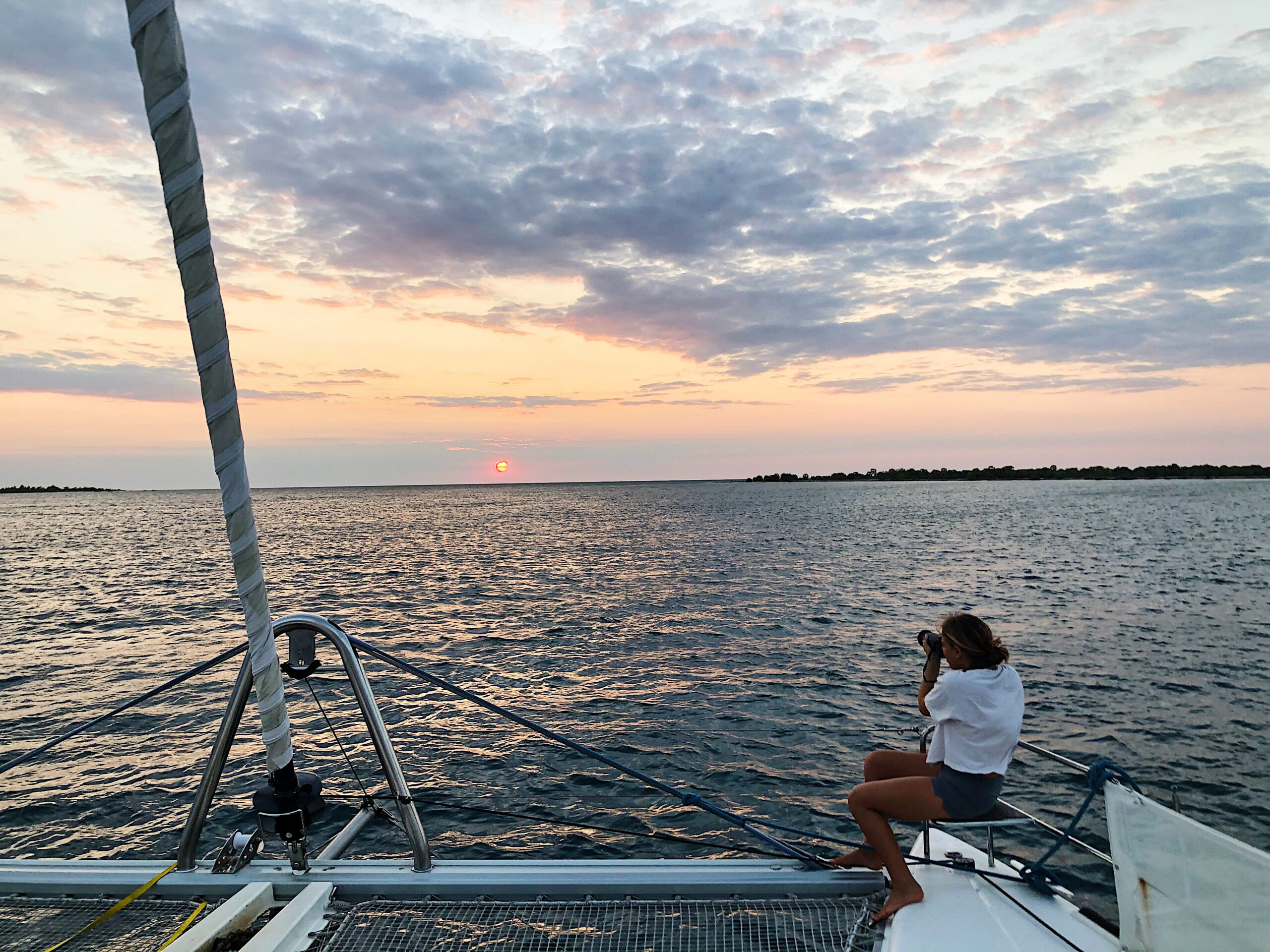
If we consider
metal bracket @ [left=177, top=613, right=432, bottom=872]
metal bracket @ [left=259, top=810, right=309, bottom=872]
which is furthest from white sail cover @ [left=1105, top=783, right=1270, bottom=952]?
metal bracket @ [left=259, top=810, right=309, bottom=872]

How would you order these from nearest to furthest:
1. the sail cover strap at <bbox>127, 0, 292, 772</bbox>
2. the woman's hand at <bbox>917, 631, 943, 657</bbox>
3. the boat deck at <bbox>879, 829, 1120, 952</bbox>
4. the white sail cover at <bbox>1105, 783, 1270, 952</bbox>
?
the sail cover strap at <bbox>127, 0, 292, 772</bbox> < the white sail cover at <bbox>1105, 783, 1270, 952</bbox> < the boat deck at <bbox>879, 829, 1120, 952</bbox> < the woman's hand at <bbox>917, 631, 943, 657</bbox>

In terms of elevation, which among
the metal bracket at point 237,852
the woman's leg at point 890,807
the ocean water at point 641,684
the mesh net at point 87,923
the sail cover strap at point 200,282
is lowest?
the ocean water at point 641,684

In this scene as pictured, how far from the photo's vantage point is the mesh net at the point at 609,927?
3.33 m

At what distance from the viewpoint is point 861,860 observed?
4027 mm

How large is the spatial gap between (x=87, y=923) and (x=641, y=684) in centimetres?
1157

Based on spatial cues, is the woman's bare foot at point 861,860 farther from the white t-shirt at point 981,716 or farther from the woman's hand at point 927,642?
the woman's hand at point 927,642

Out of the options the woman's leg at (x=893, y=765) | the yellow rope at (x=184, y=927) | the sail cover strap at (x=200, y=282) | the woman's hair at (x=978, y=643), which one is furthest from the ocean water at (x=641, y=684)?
the sail cover strap at (x=200, y=282)

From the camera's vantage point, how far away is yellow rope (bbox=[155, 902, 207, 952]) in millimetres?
3222

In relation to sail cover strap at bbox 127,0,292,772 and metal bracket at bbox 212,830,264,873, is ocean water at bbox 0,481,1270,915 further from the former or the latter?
sail cover strap at bbox 127,0,292,772

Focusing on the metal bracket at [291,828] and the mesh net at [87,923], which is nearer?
the mesh net at [87,923]

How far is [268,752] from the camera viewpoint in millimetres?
3438

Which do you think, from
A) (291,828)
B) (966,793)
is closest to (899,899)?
(966,793)

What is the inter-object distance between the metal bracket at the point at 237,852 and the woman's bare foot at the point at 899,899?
128 inches

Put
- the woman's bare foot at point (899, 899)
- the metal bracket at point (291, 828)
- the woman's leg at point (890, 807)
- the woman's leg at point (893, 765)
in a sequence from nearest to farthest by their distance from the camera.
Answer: the woman's bare foot at point (899, 899) → the metal bracket at point (291, 828) → the woman's leg at point (890, 807) → the woman's leg at point (893, 765)
